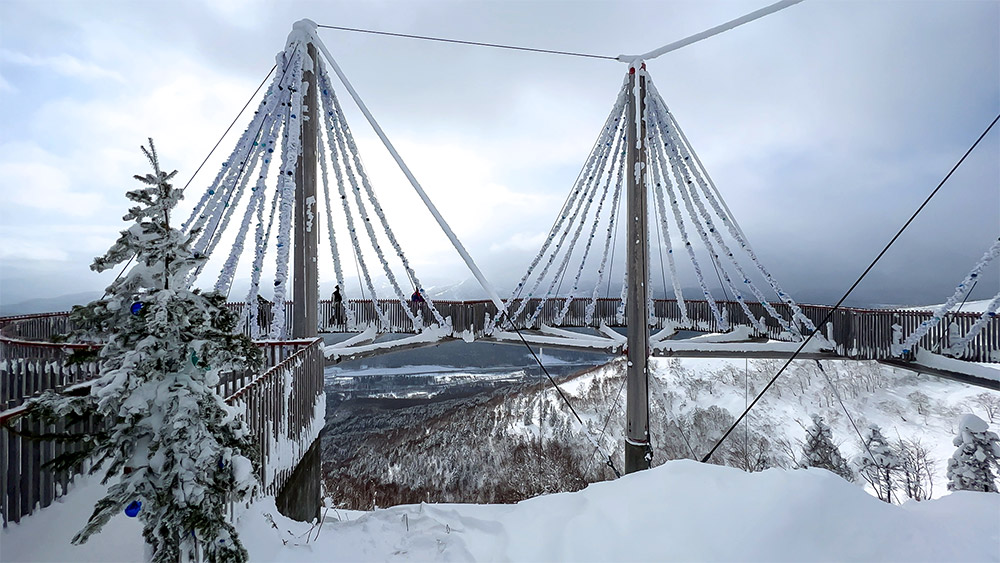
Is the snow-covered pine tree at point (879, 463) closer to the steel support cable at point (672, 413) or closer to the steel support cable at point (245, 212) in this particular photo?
the steel support cable at point (672, 413)

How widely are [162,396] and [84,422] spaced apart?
55.4 inches

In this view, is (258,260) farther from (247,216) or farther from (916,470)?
(916,470)

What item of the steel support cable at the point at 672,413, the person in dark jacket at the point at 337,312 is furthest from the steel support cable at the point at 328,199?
the steel support cable at the point at 672,413

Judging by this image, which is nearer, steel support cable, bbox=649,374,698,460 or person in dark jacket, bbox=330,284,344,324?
person in dark jacket, bbox=330,284,344,324

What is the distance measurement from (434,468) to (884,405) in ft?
85.3

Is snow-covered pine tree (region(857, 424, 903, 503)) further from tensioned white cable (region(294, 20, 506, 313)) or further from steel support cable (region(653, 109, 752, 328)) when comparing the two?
tensioned white cable (region(294, 20, 506, 313))

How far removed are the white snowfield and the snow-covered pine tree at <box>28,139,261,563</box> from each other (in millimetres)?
1323

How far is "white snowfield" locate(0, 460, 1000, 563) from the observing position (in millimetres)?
3016

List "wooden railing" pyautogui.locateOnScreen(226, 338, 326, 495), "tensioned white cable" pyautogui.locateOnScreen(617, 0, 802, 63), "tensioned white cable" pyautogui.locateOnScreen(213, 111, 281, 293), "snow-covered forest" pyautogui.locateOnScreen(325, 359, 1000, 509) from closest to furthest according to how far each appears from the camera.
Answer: "wooden railing" pyautogui.locateOnScreen(226, 338, 326, 495), "tensioned white cable" pyautogui.locateOnScreen(617, 0, 802, 63), "tensioned white cable" pyautogui.locateOnScreen(213, 111, 281, 293), "snow-covered forest" pyautogui.locateOnScreen(325, 359, 1000, 509)

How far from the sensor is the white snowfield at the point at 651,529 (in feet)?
9.89

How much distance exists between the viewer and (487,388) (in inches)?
1308

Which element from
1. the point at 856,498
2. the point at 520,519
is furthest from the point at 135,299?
the point at 856,498

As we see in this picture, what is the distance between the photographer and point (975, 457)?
908 cm

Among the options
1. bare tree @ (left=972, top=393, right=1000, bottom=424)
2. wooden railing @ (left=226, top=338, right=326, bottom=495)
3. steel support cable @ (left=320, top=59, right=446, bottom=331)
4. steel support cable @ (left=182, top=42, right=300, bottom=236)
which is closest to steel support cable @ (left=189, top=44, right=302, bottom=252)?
steel support cable @ (left=182, top=42, right=300, bottom=236)
